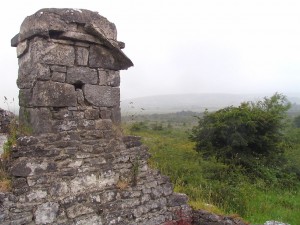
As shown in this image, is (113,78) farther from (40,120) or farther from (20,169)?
(20,169)

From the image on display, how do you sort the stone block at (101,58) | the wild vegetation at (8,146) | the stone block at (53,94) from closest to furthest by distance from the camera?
the wild vegetation at (8,146) → the stone block at (53,94) → the stone block at (101,58)

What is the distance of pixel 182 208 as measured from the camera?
19.1ft

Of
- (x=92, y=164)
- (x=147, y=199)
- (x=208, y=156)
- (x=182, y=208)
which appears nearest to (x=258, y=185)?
(x=208, y=156)

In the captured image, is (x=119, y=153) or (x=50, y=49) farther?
(x=119, y=153)

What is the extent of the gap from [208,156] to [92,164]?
980 cm

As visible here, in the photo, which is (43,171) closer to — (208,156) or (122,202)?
(122,202)

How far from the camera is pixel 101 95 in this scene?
5.21 metres

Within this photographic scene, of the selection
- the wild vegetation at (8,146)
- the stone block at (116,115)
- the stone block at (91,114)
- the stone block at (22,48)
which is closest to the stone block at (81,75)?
the stone block at (91,114)

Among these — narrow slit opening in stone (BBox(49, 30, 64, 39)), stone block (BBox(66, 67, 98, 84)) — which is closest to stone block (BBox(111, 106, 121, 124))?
stone block (BBox(66, 67, 98, 84))

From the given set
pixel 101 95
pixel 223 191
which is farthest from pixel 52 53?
pixel 223 191

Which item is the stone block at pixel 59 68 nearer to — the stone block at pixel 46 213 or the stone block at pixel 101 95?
the stone block at pixel 101 95

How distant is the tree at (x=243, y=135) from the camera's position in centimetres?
1329

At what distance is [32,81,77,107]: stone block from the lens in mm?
4629

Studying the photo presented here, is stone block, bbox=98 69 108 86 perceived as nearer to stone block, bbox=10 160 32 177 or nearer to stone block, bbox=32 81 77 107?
stone block, bbox=32 81 77 107
